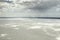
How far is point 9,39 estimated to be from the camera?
0.99 meters

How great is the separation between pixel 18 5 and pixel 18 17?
5.9 inches

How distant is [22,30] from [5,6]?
1.19 ft

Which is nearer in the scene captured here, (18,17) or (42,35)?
(42,35)

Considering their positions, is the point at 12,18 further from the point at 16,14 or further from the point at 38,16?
the point at 38,16

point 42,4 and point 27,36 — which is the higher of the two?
point 42,4

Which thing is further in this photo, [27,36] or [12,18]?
[12,18]

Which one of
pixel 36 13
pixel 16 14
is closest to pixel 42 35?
pixel 36 13

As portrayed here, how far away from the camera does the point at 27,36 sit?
40.0 inches

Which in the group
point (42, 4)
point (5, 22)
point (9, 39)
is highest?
point (42, 4)

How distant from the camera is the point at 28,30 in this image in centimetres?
106

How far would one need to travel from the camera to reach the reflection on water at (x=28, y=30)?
1.01m

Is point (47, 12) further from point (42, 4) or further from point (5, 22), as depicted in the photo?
point (5, 22)

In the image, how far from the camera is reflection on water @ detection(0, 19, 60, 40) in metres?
1.01

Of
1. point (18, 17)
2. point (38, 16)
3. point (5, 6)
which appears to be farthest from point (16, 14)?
point (38, 16)
